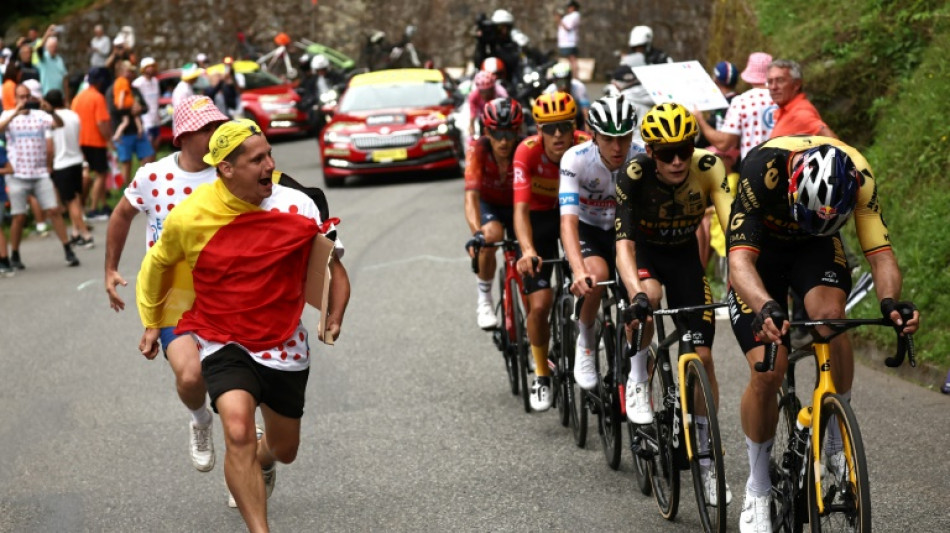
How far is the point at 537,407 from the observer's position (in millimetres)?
9180

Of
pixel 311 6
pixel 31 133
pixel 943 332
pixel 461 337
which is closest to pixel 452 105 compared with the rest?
pixel 31 133

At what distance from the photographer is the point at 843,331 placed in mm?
5559

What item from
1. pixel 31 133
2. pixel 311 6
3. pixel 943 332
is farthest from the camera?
pixel 311 6

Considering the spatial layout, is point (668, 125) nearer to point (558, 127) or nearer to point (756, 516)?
point (756, 516)

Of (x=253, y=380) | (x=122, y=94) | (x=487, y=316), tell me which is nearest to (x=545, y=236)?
(x=487, y=316)

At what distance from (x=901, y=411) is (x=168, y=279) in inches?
184

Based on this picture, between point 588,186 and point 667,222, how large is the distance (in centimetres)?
107

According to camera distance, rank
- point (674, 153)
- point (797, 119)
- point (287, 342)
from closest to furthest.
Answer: point (287, 342) → point (674, 153) → point (797, 119)

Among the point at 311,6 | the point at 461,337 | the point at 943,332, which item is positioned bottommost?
the point at 311,6

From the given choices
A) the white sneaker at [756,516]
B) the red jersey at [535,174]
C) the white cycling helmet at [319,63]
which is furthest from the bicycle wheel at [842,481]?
the white cycling helmet at [319,63]

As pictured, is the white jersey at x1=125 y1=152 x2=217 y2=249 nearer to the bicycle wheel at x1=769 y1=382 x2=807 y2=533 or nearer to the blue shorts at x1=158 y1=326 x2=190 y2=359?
the blue shorts at x1=158 y1=326 x2=190 y2=359

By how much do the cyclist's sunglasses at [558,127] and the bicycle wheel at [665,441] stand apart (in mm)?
1968

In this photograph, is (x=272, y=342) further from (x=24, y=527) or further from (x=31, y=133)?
(x=31, y=133)

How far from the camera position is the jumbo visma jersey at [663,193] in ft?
23.0
